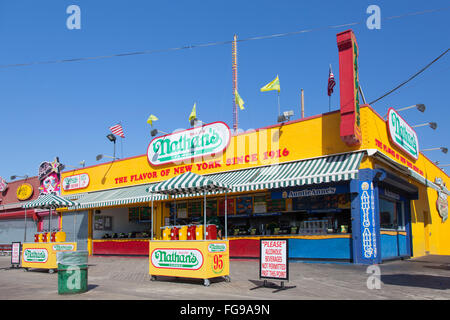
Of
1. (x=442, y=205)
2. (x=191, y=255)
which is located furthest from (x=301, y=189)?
(x=442, y=205)

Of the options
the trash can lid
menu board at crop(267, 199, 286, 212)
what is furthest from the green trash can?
menu board at crop(267, 199, 286, 212)

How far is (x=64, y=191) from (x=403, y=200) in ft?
71.7

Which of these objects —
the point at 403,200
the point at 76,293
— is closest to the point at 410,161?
the point at 403,200

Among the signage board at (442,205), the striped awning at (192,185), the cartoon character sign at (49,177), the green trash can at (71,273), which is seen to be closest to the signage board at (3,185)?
the cartoon character sign at (49,177)

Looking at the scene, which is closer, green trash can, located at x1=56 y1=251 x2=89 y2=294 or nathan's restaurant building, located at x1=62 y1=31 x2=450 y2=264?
green trash can, located at x1=56 y1=251 x2=89 y2=294

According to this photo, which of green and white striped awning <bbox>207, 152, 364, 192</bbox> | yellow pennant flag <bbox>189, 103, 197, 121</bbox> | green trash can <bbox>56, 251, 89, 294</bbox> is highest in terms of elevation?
yellow pennant flag <bbox>189, 103, 197, 121</bbox>

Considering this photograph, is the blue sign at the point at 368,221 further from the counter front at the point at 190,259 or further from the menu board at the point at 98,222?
the menu board at the point at 98,222

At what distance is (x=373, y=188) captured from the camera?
14719 millimetres

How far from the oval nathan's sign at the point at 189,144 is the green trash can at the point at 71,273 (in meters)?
11.0

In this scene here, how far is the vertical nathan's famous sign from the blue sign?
1.77 m

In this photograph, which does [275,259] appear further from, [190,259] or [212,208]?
[212,208]

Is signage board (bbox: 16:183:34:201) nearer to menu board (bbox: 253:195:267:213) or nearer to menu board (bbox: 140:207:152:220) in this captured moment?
menu board (bbox: 140:207:152:220)

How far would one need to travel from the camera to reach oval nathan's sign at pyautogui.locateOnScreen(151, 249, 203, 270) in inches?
417

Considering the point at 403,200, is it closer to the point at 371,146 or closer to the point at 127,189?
the point at 371,146
